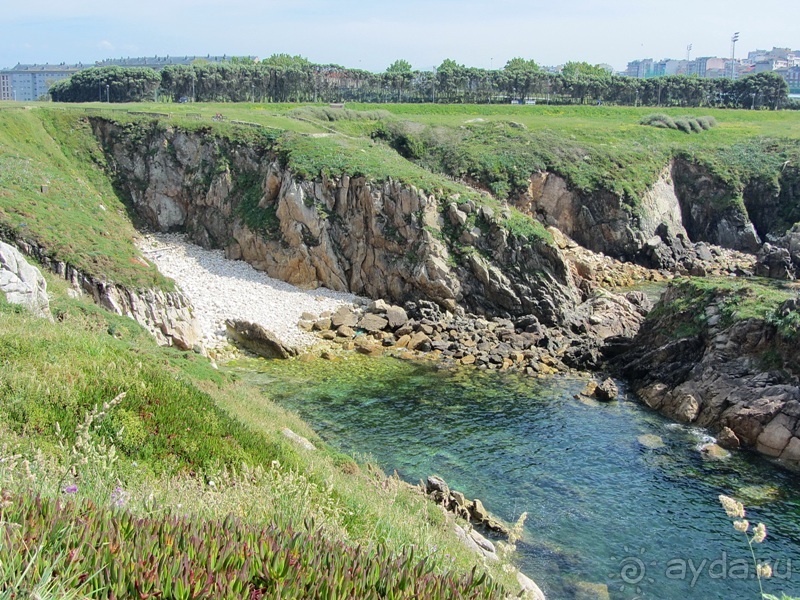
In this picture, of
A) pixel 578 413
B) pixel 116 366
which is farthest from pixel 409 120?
pixel 116 366

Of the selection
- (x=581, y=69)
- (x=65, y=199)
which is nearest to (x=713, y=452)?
(x=65, y=199)

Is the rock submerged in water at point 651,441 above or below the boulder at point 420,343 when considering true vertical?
below

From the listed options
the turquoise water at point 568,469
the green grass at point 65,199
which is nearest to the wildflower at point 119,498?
the turquoise water at point 568,469

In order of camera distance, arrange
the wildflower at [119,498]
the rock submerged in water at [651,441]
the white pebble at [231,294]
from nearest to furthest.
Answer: the wildflower at [119,498], the rock submerged in water at [651,441], the white pebble at [231,294]

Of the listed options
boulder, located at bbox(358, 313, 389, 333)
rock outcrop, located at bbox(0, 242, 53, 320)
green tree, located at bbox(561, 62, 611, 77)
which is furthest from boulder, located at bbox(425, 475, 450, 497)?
green tree, located at bbox(561, 62, 611, 77)

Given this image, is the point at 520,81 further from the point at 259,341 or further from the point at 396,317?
the point at 259,341

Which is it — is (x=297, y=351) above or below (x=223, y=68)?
below

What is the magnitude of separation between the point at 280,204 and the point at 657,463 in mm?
31660

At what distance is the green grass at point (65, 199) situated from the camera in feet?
109

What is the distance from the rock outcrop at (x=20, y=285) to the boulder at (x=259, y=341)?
1366 cm

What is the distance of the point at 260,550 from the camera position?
7.55 m

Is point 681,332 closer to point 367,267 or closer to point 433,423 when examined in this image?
point 433,423

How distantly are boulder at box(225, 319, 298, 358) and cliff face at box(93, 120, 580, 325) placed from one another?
945 centimetres

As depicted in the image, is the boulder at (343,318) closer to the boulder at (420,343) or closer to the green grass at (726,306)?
the boulder at (420,343)
